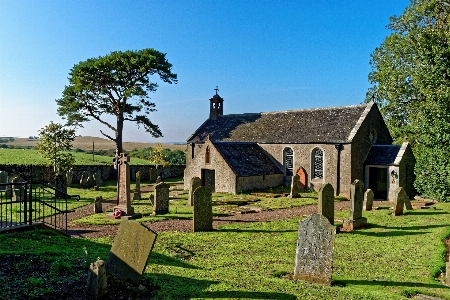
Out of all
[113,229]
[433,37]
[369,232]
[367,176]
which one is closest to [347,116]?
[367,176]

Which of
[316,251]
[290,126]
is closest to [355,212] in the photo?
[316,251]

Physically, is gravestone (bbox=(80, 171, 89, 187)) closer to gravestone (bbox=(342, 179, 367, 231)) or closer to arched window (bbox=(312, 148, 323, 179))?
arched window (bbox=(312, 148, 323, 179))

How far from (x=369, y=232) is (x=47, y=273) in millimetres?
12186

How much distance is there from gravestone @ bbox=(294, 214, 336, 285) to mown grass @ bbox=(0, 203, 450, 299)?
41cm

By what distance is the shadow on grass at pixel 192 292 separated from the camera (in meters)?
6.76

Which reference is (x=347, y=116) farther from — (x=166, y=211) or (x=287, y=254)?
(x=287, y=254)

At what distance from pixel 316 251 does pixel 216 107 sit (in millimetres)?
34752

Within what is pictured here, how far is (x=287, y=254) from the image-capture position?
11539 mm

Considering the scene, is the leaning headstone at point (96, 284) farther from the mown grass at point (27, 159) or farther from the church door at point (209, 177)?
the mown grass at point (27, 159)

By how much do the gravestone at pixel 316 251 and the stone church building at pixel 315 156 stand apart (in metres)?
19.6

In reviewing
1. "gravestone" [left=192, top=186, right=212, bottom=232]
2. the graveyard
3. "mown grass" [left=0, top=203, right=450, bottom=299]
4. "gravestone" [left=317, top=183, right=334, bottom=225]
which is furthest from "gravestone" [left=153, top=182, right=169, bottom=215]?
"gravestone" [left=317, top=183, right=334, bottom=225]

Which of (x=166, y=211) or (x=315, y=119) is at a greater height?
(x=315, y=119)

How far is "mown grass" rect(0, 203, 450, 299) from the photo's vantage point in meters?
7.39

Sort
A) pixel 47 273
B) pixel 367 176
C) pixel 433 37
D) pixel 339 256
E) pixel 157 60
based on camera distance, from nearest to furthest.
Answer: pixel 47 273 → pixel 339 256 → pixel 433 37 → pixel 367 176 → pixel 157 60
